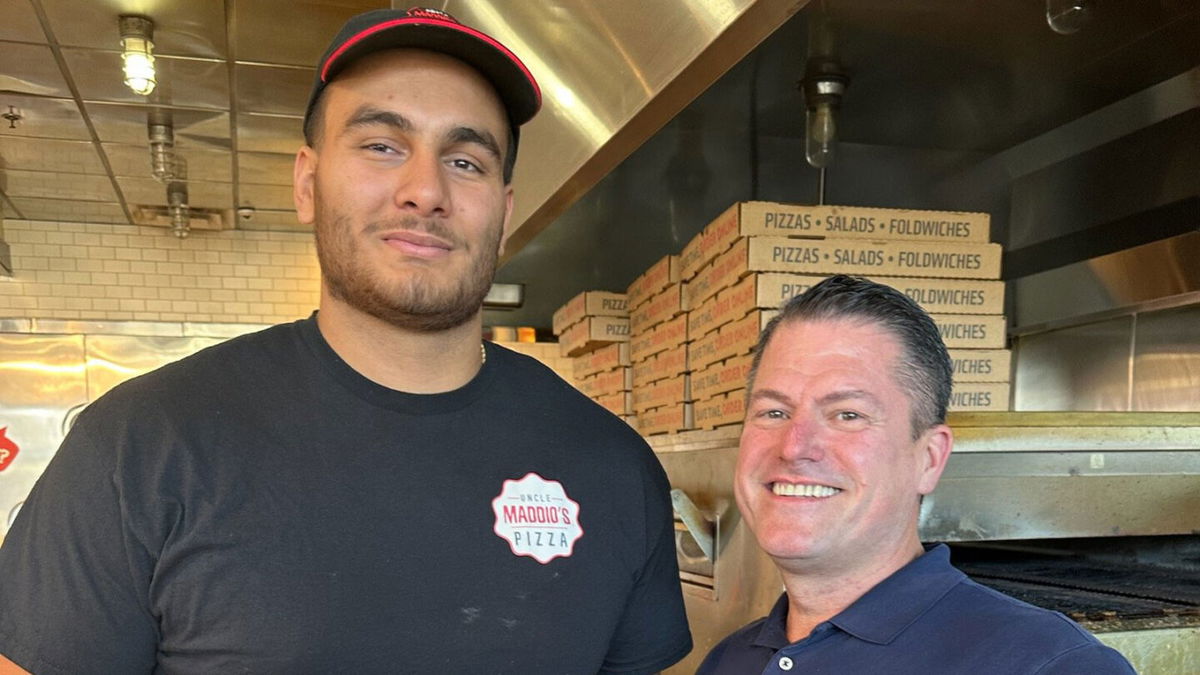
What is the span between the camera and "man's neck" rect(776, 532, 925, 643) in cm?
106

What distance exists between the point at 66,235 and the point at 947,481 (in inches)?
253

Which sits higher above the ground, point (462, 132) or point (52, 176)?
point (52, 176)

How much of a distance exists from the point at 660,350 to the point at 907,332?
1.63 m

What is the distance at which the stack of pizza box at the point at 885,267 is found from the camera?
193 cm

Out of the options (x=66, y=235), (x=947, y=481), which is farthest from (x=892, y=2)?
(x=66, y=235)

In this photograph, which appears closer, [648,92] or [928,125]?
[648,92]

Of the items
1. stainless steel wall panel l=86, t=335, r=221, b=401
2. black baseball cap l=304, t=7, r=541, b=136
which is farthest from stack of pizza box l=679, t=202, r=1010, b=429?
stainless steel wall panel l=86, t=335, r=221, b=401

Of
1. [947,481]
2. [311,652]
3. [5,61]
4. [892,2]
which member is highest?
[5,61]

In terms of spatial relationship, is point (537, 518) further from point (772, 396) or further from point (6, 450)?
point (6, 450)

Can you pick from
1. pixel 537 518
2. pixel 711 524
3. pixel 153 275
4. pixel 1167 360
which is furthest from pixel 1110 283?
pixel 153 275

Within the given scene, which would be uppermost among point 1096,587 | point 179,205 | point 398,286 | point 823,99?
point 179,205

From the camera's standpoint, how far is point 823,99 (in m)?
2.17

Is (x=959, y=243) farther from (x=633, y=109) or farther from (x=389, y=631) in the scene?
(x=389, y=631)

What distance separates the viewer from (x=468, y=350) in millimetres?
1111
